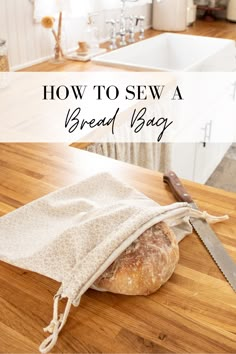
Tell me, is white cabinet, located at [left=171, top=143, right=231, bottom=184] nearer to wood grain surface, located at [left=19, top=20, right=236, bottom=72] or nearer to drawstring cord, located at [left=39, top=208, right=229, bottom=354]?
wood grain surface, located at [left=19, top=20, right=236, bottom=72]

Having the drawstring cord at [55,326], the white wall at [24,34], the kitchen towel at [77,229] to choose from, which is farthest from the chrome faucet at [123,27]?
the drawstring cord at [55,326]

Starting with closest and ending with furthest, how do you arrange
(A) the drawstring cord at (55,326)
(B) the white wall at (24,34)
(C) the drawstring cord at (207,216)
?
(A) the drawstring cord at (55,326) < (C) the drawstring cord at (207,216) < (B) the white wall at (24,34)

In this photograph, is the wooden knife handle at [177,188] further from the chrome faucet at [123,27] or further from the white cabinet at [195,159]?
the chrome faucet at [123,27]

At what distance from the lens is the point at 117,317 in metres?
0.63

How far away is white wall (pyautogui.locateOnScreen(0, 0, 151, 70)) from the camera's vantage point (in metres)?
1.76

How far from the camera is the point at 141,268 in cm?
66

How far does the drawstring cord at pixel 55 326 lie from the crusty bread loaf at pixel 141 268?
7 centimetres

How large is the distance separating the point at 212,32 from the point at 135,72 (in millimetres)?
1182

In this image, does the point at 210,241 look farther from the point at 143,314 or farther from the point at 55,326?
the point at 55,326

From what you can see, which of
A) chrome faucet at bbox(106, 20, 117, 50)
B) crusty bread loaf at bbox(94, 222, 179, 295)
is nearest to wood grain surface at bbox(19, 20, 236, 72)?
chrome faucet at bbox(106, 20, 117, 50)

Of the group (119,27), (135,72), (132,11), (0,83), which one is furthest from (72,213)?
(132,11)

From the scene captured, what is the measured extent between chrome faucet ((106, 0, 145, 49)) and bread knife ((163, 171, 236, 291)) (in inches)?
62.9

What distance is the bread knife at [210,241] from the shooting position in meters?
0.71

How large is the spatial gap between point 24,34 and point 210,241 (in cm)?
144
